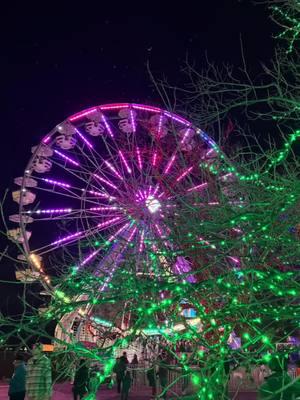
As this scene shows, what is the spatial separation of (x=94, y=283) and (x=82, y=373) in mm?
5513

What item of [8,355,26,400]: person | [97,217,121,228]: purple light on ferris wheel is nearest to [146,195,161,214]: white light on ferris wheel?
[8,355,26,400]: person

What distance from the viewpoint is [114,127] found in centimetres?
1669

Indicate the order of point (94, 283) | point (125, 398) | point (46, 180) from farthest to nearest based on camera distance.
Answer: point (46, 180), point (125, 398), point (94, 283)

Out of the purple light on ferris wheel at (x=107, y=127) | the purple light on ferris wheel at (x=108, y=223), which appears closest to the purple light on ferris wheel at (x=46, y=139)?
the purple light on ferris wheel at (x=107, y=127)

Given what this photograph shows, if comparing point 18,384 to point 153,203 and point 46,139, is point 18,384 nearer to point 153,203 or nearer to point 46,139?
point 153,203

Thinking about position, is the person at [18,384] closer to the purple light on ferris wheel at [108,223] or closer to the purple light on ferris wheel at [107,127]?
the purple light on ferris wheel at [108,223]

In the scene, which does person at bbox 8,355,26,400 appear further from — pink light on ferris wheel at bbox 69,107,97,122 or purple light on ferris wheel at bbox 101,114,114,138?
pink light on ferris wheel at bbox 69,107,97,122

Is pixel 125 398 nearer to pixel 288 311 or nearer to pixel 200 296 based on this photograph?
pixel 200 296

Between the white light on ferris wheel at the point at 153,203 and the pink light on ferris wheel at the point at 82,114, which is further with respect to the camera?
Answer: the pink light on ferris wheel at the point at 82,114

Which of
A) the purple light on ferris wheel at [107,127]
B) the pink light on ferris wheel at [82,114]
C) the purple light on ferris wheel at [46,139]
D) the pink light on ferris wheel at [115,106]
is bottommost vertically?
the purple light on ferris wheel at [46,139]

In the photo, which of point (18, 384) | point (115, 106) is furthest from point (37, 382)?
point (115, 106)

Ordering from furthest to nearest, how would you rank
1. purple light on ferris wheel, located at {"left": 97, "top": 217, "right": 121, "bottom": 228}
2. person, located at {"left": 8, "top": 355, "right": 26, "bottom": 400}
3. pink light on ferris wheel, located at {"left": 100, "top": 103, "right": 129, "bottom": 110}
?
1. pink light on ferris wheel, located at {"left": 100, "top": 103, "right": 129, "bottom": 110}
2. purple light on ferris wheel, located at {"left": 97, "top": 217, "right": 121, "bottom": 228}
3. person, located at {"left": 8, "top": 355, "right": 26, "bottom": 400}

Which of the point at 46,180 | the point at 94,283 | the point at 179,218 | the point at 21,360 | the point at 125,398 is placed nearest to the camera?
the point at 94,283

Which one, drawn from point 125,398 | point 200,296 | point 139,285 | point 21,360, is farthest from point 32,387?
point 125,398
